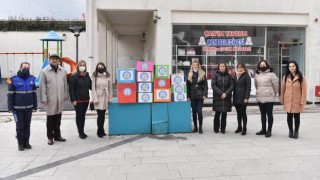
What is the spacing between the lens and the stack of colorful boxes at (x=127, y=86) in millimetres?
7629

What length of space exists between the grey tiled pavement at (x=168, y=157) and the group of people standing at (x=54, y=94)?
37cm

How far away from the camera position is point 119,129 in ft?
25.5

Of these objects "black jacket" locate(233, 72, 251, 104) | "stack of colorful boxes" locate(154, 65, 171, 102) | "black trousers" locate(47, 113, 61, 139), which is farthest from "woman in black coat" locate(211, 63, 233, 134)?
"black trousers" locate(47, 113, 61, 139)

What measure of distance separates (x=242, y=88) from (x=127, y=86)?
2.60m

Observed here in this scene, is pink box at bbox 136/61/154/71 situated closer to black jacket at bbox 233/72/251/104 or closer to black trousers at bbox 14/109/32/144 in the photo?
black jacket at bbox 233/72/251/104

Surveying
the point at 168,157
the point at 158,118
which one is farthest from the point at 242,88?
the point at 168,157

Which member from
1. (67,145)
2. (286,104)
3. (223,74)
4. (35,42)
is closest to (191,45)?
(223,74)

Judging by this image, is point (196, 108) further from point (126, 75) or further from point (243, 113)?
point (126, 75)

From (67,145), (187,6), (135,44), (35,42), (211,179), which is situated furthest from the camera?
(35,42)

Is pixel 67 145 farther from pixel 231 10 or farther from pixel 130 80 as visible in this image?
pixel 231 10

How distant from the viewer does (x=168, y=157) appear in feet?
19.6

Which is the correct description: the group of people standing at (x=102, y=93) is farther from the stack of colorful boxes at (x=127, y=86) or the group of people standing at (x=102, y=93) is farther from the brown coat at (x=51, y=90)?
the stack of colorful boxes at (x=127, y=86)

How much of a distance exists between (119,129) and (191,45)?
582 cm

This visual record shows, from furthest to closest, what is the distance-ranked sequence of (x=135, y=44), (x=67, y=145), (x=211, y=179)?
(x=135, y=44) < (x=67, y=145) < (x=211, y=179)
